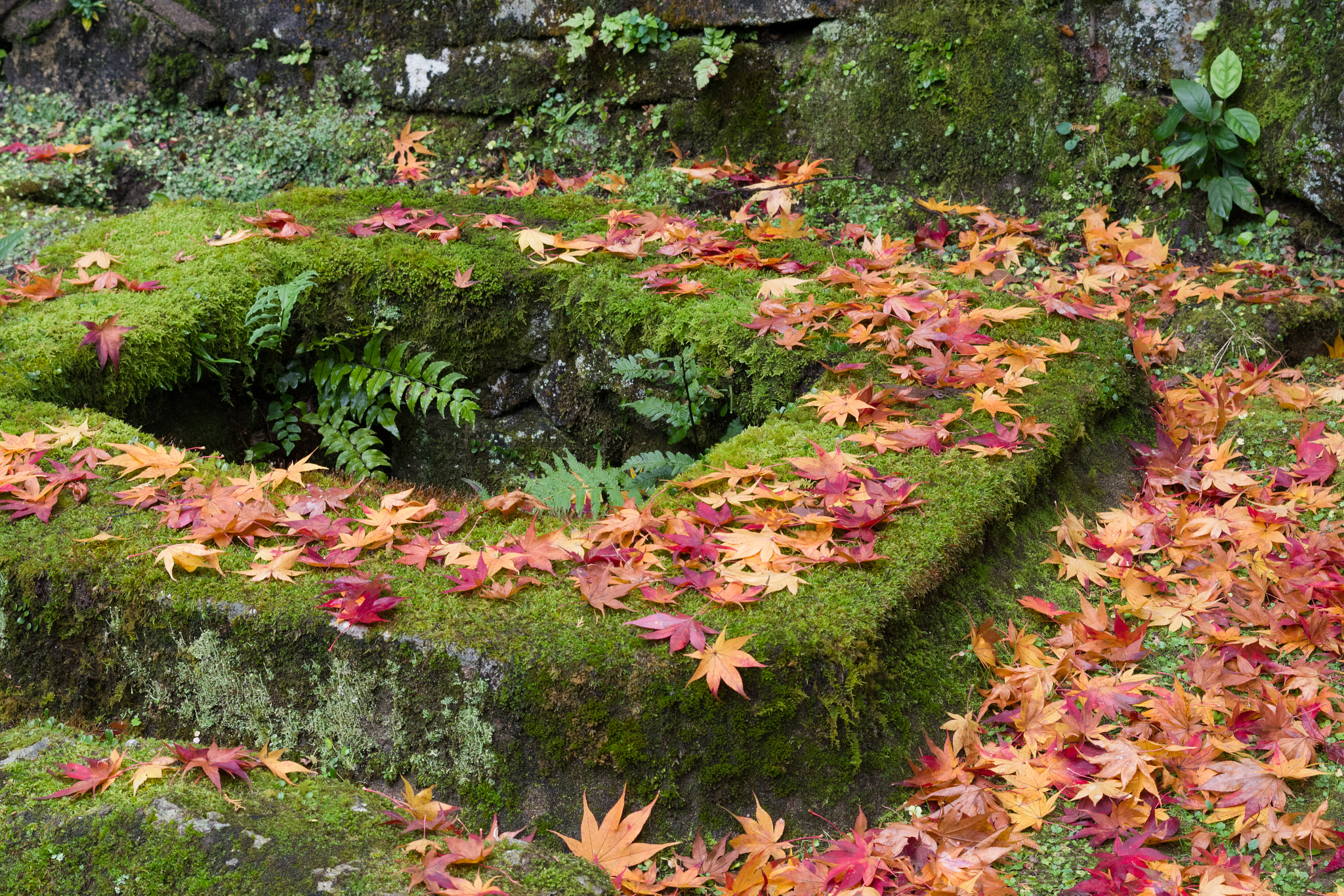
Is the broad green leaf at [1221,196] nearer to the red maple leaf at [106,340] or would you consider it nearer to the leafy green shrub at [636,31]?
the leafy green shrub at [636,31]

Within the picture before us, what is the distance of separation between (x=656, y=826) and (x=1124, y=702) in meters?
1.29

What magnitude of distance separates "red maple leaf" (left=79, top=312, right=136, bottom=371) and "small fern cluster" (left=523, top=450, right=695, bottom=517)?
177cm

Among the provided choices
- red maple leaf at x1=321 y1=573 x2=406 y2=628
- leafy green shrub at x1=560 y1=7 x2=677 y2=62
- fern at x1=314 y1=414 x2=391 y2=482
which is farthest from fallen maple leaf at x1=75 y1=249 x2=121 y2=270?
leafy green shrub at x1=560 y1=7 x2=677 y2=62

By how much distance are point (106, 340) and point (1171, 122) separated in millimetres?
5145

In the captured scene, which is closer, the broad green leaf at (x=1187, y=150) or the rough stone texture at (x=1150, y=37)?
the broad green leaf at (x=1187, y=150)

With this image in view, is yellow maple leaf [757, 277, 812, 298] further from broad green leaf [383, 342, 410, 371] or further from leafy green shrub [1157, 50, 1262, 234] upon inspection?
leafy green shrub [1157, 50, 1262, 234]

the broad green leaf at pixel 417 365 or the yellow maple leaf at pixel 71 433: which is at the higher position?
the broad green leaf at pixel 417 365

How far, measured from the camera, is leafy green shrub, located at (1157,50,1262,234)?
4.92m

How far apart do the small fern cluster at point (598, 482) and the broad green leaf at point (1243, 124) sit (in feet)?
11.6

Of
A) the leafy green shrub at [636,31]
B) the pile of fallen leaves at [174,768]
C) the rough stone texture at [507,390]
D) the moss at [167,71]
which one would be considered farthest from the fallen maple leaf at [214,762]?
the moss at [167,71]

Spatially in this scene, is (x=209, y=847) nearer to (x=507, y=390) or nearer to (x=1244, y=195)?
(x=507, y=390)

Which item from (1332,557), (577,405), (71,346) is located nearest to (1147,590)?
Answer: (1332,557)

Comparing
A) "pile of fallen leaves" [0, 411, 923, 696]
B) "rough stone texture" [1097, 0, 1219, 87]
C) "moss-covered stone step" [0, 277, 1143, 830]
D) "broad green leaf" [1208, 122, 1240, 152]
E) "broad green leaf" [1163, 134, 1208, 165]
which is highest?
"rough stone texture" [1097, 0, 1219, 87]

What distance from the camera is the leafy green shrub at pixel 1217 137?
4918 mm
